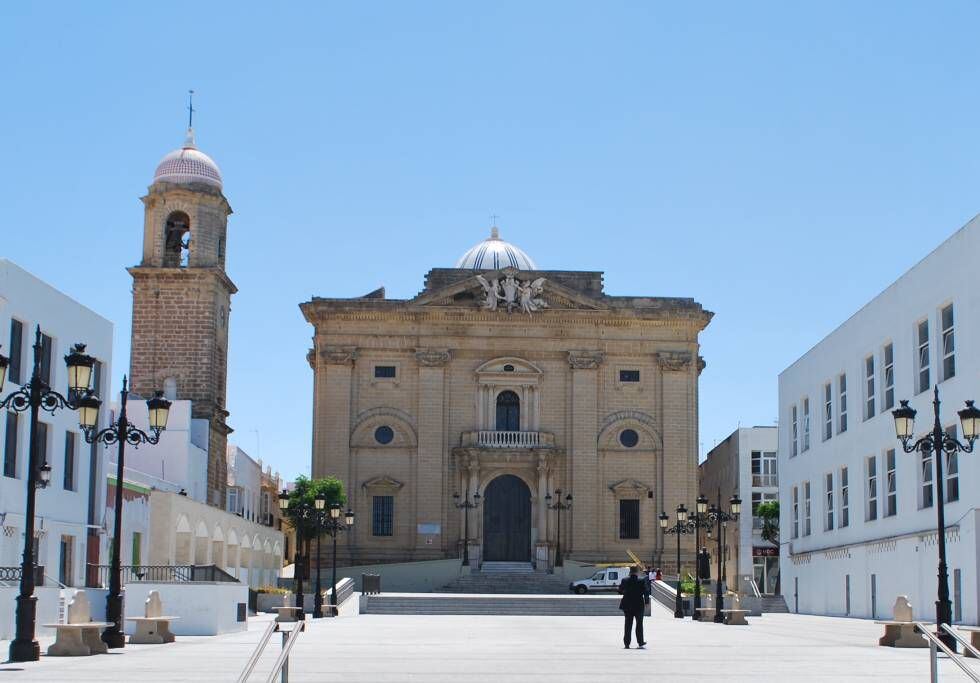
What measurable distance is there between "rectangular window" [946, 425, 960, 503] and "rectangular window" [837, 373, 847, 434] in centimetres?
1050

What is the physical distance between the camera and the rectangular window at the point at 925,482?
3732 cm

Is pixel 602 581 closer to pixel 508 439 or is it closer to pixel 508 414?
pixel 508 439

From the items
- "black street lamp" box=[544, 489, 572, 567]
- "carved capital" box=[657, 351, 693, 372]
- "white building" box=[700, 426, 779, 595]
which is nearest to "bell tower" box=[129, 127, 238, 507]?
"black street lamp" box=[544, 489, 572, 567]

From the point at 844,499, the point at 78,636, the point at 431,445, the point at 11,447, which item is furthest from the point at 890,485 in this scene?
the point at 431,445

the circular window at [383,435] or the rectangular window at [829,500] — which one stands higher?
the circular window at [383,435]

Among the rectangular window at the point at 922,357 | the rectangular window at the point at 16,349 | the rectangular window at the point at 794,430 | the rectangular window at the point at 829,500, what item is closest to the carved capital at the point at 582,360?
the rectangular window at the point at 794,430

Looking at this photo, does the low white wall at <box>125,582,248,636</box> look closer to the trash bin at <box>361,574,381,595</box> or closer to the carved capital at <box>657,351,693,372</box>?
the trash bin at <box>361,574,381,595</box>

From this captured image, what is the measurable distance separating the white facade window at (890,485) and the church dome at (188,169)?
30.4 metres

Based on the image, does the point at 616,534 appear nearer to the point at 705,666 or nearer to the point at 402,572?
the point at 402,572

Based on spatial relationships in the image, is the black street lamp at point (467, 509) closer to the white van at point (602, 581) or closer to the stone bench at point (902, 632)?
the white van at point (602, 581)

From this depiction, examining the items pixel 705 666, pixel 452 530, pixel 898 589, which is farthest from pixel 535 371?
pixel 705 666

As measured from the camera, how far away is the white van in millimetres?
55812

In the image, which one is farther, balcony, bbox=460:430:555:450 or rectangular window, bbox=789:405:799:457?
balcony, bbox=460:430:555:450

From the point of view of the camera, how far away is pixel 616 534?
210 feet
